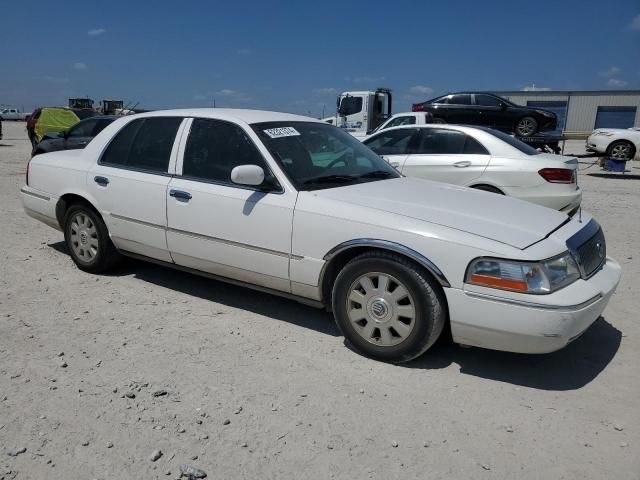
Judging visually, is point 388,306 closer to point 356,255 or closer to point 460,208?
point 356,255

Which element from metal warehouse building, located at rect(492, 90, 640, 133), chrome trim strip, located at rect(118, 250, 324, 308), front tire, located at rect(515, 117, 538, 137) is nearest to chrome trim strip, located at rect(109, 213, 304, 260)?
chrome trim strip, located at rect(118, 250, 324, 308)

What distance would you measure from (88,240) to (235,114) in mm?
1887

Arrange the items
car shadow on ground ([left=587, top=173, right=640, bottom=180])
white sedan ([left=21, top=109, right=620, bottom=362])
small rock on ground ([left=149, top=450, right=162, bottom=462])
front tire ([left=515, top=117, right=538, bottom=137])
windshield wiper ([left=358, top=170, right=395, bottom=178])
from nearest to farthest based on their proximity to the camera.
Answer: small rock on ground ([left=149, top=450, right=162, bottom=462]) → white sedan ([left=21, top=109, right=620, bottom=362]) → windshield wiper ([left=358, top=170, right=395, bottom=178]) → car shadow on ground ([left=587, top=173, right=640, bottom=180]) → front tire ([left=515, top=117, right=538, bottom=137])

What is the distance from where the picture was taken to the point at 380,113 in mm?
21406

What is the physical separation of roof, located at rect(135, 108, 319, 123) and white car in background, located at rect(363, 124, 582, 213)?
10.7ft

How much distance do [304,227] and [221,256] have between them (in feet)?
2.58

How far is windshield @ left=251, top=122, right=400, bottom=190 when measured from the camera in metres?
3.99

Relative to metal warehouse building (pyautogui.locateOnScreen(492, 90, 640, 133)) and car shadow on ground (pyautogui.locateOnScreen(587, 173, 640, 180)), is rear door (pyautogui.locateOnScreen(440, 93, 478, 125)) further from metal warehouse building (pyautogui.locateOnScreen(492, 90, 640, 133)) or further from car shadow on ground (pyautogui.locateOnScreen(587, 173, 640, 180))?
metal warehouse building (pyautogui.locateOnScreen(492, 90, 640, 133))

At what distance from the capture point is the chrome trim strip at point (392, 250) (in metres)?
3.24

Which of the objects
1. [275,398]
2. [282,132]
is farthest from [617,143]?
[275,398]

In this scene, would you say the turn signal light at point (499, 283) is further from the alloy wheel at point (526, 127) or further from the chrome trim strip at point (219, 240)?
the alloy wheel at point (526, 127)

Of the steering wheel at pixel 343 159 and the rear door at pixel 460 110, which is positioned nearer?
the steering wheel at pixel 343 159

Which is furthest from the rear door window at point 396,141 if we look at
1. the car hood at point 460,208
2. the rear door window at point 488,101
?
the rear door window at point 488,101

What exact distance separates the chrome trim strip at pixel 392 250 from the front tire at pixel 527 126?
51.4 feet
